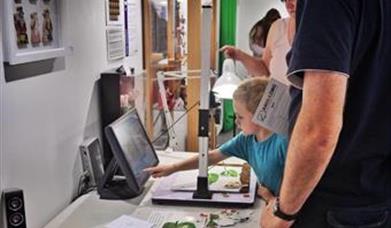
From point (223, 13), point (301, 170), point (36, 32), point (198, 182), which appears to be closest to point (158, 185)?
point (198, 182)

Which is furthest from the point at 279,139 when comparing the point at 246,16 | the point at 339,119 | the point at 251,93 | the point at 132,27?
the point at 246,16

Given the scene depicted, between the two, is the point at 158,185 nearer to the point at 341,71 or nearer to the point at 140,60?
the point at 140,60

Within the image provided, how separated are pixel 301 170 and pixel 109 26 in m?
1.64

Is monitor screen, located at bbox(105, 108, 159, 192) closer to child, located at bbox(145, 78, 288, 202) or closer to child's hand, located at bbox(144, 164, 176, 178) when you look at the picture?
child's hand, located at bbox(144, 164, 176, 178)

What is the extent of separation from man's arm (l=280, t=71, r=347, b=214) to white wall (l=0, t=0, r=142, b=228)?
948 millimetres

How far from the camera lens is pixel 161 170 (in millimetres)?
2000

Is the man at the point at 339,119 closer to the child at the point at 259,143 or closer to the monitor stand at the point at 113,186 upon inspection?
the child at the point at 259,143

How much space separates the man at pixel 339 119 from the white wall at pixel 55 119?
0.89m

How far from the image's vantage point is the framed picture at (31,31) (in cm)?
139

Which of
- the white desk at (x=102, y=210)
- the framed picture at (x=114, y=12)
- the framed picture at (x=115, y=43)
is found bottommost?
the white desk at (x=102, y=210)

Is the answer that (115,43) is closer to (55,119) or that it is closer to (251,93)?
(55,119)

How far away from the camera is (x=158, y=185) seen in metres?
2.01

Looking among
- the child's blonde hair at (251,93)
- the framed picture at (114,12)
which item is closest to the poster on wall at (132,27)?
the framed picture at (114,12)

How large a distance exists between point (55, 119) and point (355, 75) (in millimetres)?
1220
